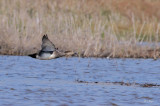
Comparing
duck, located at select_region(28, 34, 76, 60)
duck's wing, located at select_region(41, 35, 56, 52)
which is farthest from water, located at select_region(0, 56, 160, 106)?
duck's wing, located at select_region(41, 35, 56, 52)

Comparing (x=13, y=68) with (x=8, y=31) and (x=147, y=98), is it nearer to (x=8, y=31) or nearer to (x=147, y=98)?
(x=8, y=31)

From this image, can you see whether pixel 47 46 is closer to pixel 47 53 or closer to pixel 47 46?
pixel 47 46

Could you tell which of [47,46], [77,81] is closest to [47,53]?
[47,46]

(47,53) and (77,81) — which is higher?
(47,53)

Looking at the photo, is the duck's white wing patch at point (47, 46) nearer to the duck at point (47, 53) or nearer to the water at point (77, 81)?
the duck at point (47, 53)

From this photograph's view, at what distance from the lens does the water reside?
9.91m

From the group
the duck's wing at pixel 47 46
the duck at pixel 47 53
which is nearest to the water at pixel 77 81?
the duck at pixel 47 53

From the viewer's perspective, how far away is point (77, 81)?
1258 cm

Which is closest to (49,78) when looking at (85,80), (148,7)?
(85,80)

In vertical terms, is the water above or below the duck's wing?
below

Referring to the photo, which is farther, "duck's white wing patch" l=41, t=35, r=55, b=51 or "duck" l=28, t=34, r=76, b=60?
"duck's white wing patch" l=41, t=35, r=55, b=51

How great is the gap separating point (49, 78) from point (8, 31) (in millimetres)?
4563

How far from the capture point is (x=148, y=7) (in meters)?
36.5

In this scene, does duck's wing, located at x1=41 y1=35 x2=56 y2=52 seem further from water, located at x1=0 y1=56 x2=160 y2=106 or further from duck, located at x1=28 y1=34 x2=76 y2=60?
water, located at x1=0 y1=56 x2=160 y2=106
